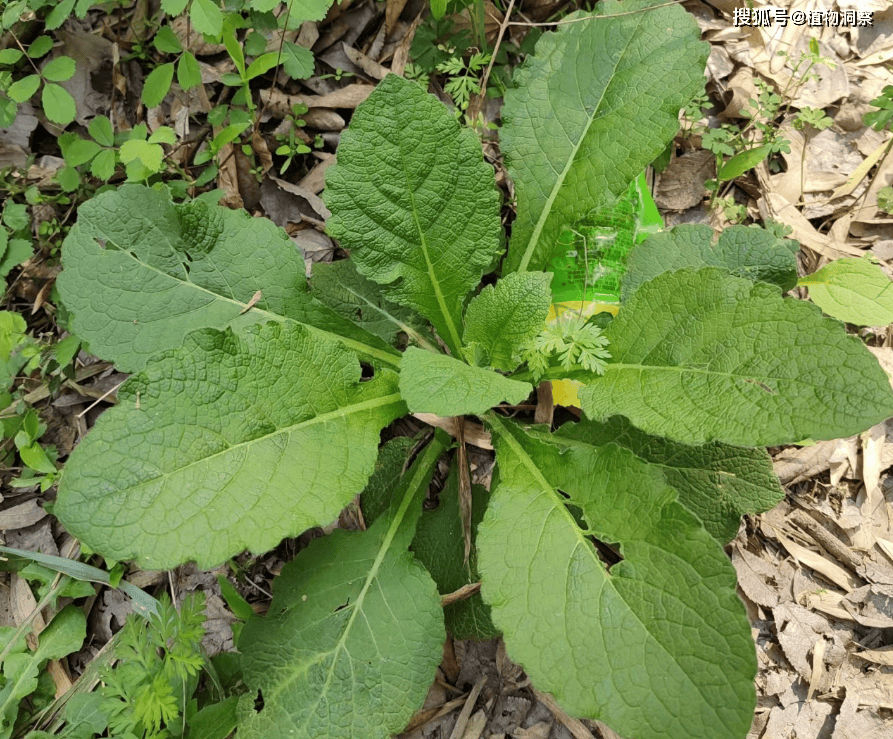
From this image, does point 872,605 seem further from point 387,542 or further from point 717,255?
point 387,542

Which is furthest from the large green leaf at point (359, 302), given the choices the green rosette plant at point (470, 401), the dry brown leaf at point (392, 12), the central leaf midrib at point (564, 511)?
the dry brown leaf at point (392, 12)

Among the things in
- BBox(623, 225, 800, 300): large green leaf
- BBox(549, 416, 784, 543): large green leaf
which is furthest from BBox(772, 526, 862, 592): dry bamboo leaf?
BBox(623, 225, 800, 300): large green leaf

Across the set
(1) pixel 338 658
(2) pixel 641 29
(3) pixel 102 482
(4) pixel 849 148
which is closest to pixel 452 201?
(2) pixel 641 29

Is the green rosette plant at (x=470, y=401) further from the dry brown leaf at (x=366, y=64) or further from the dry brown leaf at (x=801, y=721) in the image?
the dry brown leaf at (x=366, y=64)

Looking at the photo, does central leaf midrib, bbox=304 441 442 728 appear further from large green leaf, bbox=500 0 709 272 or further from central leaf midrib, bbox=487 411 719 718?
large green leaf, bbox=500 0 709 272

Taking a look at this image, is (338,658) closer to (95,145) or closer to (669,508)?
(669,508)
